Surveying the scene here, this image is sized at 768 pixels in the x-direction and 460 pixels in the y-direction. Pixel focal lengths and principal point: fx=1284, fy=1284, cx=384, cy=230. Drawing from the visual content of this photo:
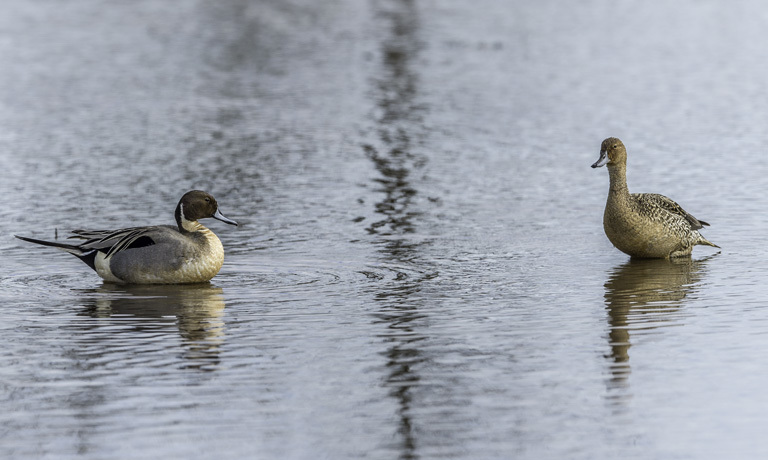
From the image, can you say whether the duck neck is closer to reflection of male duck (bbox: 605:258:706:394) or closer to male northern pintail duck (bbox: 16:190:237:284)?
reflection of male duck (bbox: 605:258:706:394)

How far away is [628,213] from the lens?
12.0 metres

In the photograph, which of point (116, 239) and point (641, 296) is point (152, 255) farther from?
point (641, 296)

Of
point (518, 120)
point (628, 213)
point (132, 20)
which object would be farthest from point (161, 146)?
point (132, 20)

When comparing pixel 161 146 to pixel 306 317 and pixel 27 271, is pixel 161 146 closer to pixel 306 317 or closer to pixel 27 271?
pixel 27 271

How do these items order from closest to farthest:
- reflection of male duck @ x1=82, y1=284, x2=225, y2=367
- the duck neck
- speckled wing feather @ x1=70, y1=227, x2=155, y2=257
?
1. reflection of male duck @ x1=82, y1=284, x2=225, y2=367
2. speckled wing feather @ x1=70, y1=227, x2=155, y2=257
3. the duck neck

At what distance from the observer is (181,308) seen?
10.3m

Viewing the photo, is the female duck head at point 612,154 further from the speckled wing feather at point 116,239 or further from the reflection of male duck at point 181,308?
the speckled wing feather at point 116,239

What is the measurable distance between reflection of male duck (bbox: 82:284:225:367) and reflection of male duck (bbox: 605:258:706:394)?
2.73m

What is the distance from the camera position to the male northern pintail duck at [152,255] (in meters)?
11.1

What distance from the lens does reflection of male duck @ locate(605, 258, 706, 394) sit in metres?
8.83

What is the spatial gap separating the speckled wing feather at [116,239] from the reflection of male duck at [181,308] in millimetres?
344

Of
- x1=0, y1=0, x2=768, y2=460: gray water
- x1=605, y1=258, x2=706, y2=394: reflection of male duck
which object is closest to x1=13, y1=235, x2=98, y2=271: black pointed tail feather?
x1=0, y1=0, x2=768, y2=460: gray water

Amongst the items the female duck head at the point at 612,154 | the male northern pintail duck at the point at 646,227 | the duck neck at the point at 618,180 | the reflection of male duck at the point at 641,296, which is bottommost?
the reflection of male duck at the point at 641,296

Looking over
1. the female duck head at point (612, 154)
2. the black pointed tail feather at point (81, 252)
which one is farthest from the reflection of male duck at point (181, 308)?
the female duck head at point (612, 154)
